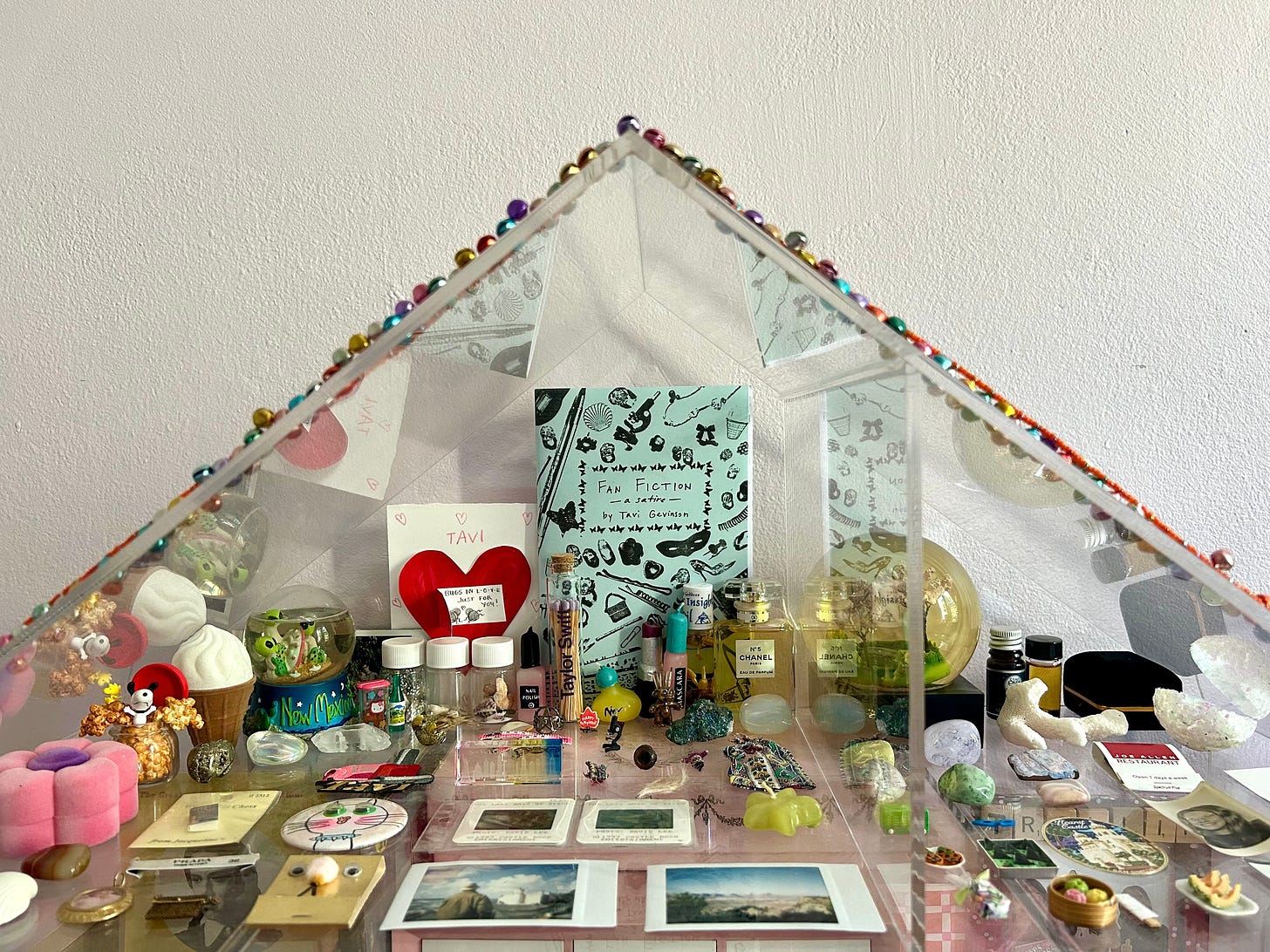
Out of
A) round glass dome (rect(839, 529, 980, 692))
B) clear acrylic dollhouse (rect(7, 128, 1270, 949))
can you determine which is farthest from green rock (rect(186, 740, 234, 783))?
round glass dome (rect(839, 529, 980, 692))

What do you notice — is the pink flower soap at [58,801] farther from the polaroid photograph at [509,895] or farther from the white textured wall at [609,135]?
the white textured wall at [609,135]

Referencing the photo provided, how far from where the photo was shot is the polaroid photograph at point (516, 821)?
0.84 metres

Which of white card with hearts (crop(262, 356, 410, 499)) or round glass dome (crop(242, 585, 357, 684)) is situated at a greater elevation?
white card with hearts (crop(262, 356, 410, 499))

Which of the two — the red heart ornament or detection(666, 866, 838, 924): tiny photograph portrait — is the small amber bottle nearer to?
detection(666, 866, 838, 924): tiny photograph portrait

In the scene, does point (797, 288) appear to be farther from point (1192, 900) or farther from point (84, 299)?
point (84, 299)

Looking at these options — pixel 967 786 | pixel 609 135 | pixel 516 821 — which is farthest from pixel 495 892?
pixel 609 135

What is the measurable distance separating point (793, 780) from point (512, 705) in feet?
1.28

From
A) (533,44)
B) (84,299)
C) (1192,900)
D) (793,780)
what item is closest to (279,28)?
(533,44)

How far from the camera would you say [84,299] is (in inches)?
50.1

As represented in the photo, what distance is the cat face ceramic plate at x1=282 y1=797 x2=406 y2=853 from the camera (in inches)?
Result: 32.8

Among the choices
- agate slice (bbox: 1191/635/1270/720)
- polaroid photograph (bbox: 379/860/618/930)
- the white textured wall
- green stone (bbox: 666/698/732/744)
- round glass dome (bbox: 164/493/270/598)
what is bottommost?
polaroid photograph (bbox: 379/860/618/930)

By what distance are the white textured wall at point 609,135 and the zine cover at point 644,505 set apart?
0.30 metres

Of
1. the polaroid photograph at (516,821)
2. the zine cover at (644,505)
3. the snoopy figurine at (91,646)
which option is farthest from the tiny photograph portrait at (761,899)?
the snoopy figurine at (91,646)

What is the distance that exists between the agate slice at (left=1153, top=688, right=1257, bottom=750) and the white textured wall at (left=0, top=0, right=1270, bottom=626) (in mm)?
373
